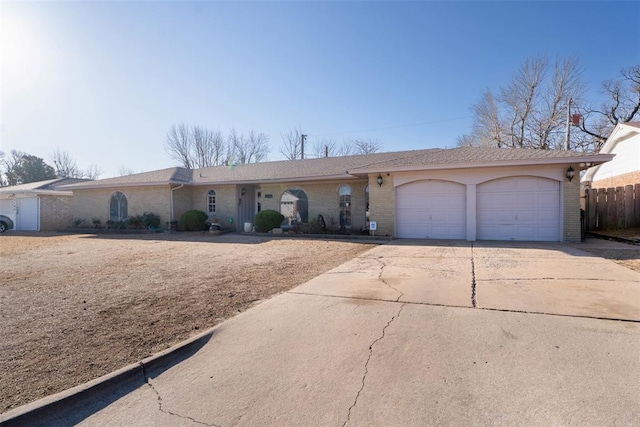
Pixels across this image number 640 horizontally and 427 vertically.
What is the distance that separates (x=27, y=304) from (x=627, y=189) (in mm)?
18673

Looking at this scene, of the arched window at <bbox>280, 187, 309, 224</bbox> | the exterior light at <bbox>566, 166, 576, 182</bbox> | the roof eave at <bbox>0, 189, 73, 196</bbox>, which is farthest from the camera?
the roof eave at <bbox>0, 189, 73, 196</bbox>

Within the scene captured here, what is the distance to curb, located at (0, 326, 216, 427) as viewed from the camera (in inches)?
93.6

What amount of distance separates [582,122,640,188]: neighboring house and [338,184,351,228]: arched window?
38.8 feet

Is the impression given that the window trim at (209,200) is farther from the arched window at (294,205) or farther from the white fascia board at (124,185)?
the arched window at (294,205)

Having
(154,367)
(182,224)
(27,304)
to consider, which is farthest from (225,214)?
(154,367)

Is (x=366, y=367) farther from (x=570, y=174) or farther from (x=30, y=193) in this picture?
(x=30, y=193)

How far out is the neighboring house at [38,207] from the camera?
2061 cm

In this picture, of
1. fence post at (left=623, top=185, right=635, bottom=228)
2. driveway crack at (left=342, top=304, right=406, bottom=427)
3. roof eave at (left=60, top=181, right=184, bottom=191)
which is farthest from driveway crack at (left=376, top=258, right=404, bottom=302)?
roof eave at (left=60, top=181, right=184, bottom=191)

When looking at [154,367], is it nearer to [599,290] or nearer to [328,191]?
[599,290]

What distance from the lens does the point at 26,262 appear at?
9023 mm

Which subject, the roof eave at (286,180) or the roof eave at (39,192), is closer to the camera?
the roof eave at (286,180)

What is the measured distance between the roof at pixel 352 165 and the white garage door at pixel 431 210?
0.98 metres

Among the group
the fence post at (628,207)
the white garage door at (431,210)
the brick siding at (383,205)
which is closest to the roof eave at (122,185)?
the brick siding at (383,205)

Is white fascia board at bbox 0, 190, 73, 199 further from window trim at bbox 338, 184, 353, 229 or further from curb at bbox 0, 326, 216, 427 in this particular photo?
curb at bbox 0, 326, 216, 427
